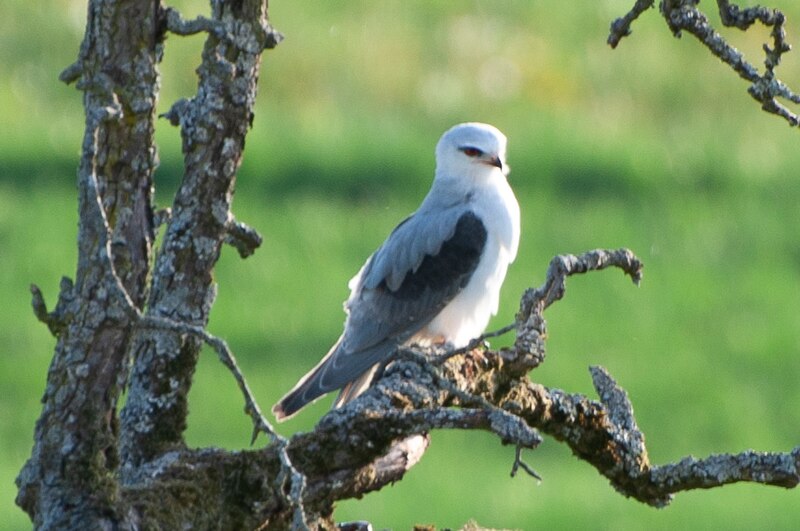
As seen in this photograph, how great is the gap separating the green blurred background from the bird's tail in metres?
4.04

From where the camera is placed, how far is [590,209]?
1752cm

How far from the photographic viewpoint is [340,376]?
684cm

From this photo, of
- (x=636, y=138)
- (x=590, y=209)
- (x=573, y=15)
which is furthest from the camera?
(x=573, y=15)

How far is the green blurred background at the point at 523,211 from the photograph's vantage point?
1345 cm

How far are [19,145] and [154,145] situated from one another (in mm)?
14944

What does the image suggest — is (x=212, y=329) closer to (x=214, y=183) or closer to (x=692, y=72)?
(x=692, y=72)

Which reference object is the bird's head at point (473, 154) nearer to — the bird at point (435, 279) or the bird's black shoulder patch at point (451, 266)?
the bird at point (435, 279)

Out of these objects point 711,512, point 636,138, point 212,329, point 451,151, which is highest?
point 636,138

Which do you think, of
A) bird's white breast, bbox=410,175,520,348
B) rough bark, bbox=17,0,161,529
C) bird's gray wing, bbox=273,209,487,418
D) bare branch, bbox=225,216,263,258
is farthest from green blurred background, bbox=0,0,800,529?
rough bark, bbox=17,0,161,529

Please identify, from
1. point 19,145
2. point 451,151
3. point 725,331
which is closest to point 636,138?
point 725,331

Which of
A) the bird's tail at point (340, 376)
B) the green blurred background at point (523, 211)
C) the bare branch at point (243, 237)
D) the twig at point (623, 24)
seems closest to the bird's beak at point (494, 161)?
the bird's tail at point (340, 376)

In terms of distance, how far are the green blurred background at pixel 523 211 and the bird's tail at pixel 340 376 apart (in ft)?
13.3

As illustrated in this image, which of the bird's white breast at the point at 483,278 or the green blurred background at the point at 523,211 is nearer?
the bird's white breast at the point at 483,278

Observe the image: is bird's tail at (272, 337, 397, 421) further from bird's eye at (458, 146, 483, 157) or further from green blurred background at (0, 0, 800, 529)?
green blurred background at (0, 0, 800, 529)
